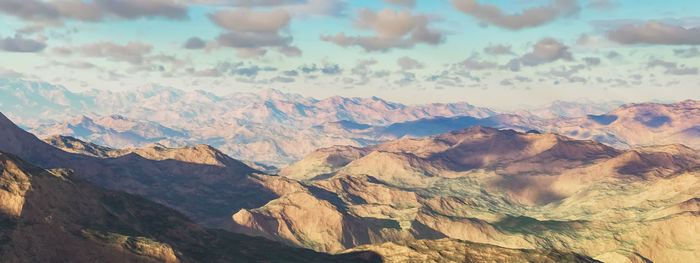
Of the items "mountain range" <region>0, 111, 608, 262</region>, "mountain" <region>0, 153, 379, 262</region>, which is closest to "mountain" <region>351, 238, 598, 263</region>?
"mountain range" <region>0, 111, 608, 262</region>

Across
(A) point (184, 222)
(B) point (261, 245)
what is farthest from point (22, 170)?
(B) point (261, 245)

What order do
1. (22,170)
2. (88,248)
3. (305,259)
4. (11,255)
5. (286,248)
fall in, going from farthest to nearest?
1. (286,248)
2. (305,259)
3. (22,170)
4. (88,248)
5. (11,255)

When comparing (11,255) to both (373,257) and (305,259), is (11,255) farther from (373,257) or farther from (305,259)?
(373,257)

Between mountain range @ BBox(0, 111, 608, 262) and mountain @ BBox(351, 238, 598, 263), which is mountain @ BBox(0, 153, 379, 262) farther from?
mountain @ BBox(351, 238, 598, 263)

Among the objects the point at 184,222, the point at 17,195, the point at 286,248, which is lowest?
the point at 286,248

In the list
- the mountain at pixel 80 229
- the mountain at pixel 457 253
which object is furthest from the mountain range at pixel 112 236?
the mountain at pixel 457 253

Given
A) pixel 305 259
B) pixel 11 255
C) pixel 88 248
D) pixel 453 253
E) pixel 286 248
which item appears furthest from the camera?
pixel 286 248

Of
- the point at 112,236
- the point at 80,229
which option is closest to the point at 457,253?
the point at 112,236

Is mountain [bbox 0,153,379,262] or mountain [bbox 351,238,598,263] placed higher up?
mountain [bbox 0,153,379,262]

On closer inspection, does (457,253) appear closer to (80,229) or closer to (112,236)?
(112,236)
